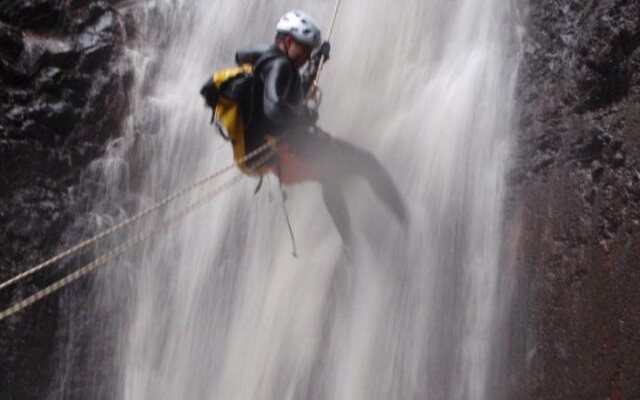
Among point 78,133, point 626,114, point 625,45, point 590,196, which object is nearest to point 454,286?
point 590,196

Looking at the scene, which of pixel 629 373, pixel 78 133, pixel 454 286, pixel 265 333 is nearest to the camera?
pixel 629 373

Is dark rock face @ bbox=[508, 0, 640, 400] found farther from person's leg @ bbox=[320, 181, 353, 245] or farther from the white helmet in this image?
the white helmet

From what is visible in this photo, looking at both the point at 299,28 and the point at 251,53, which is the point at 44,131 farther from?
the point at 299,28

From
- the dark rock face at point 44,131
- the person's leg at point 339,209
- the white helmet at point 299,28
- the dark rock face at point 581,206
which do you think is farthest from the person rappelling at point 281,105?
the dark rock face at point 44,131

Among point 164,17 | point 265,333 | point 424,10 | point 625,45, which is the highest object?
point 164,17

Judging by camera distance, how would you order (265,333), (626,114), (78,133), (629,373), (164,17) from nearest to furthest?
(629,373), (626,114), (265,333), (78,133), (164,17)

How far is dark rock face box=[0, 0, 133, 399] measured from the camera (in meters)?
6.61

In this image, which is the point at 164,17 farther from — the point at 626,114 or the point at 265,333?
the point at 626,114

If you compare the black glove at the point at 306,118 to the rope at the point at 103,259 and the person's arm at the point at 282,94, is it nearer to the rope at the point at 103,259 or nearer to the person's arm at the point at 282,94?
the person's arm at the point at 282,94

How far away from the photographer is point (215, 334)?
20.1 ft

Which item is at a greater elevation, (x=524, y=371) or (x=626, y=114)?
(x=626, y=114)

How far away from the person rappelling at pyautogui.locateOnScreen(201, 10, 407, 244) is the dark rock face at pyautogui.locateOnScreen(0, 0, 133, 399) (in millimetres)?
2558

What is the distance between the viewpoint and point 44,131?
693 cm

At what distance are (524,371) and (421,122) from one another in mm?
2247
